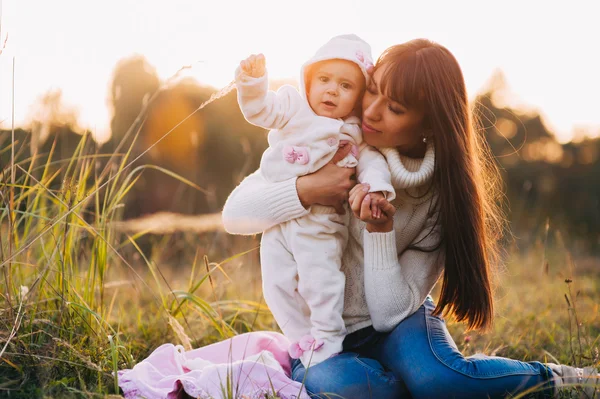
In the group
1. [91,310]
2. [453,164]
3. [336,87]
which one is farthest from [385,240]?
[91,310]

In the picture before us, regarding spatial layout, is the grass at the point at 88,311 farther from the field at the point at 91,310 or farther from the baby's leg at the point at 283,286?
the baby's leg at the point at 283,286

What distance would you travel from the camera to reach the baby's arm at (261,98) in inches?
76.0

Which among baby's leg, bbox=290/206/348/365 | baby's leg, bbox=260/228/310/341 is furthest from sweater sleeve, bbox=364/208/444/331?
baby's leg, bbox=260/228/310/341

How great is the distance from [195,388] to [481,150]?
134 centimetres

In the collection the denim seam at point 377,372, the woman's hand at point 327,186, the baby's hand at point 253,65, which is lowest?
the denim seam at point 377,372

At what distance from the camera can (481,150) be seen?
2230 mm

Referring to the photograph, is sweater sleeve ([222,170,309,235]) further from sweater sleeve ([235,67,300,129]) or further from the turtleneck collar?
the turtleneck collar

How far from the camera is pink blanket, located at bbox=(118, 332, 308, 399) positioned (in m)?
1.92

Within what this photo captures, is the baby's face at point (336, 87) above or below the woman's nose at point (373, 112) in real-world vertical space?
above

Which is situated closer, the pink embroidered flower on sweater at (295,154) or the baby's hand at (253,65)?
the baby's hand at (253,65)

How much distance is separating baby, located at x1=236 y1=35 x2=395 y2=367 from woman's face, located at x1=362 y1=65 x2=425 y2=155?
0.17 feet

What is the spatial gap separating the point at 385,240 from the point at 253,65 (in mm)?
741

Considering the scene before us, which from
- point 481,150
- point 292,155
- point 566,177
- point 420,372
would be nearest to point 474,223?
point 481,150

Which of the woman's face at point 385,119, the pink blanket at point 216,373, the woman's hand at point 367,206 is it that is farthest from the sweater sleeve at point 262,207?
the pink blanket at point 216,373
